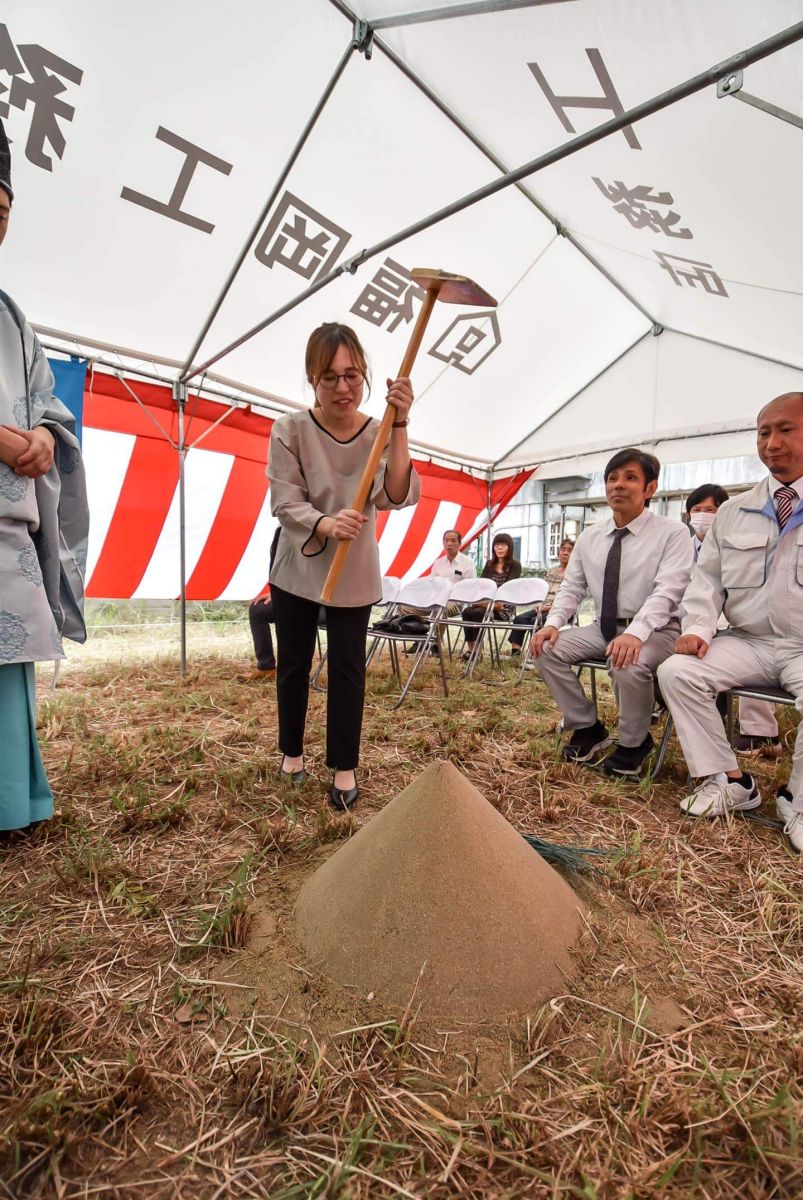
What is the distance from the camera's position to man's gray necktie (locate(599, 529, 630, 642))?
8.34 ft

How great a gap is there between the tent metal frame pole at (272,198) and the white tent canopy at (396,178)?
0.02 metres

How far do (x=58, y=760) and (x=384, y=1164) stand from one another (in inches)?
82.9

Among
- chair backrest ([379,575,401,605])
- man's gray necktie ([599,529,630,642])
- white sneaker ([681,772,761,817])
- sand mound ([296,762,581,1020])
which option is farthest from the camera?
chair backrest ([379,575,401,605])

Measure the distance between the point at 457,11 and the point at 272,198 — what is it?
4.75 ft

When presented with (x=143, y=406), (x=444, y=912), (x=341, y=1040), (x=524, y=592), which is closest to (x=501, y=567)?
(x=524, y=592)

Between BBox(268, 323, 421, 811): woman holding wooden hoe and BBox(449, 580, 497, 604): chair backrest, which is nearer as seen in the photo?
BBox(268, 323, 421, 811): woman holding wooden hoe

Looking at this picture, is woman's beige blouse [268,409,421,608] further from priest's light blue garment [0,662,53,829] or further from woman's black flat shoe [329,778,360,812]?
priest's light blue garment [0,662,53,829]

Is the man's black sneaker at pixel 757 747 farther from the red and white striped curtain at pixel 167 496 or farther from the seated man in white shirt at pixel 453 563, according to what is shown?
the red and white striped curtain at pixel 167 496

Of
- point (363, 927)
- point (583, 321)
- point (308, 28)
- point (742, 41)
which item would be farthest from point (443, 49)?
point (363, 927)

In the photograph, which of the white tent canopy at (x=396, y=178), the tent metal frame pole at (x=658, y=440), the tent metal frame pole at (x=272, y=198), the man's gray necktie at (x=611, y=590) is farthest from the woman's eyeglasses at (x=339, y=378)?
the tent metal frame pole at (x=658, y=440)

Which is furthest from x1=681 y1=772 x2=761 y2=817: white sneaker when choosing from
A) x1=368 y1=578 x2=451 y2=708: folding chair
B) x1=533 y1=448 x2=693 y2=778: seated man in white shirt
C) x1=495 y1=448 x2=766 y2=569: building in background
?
x1=495 y1=448 x2=766 y2=569: building in background

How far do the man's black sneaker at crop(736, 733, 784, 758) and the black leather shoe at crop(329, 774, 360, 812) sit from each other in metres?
1.93

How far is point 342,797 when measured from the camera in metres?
1.86

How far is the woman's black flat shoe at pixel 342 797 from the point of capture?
1850mm
